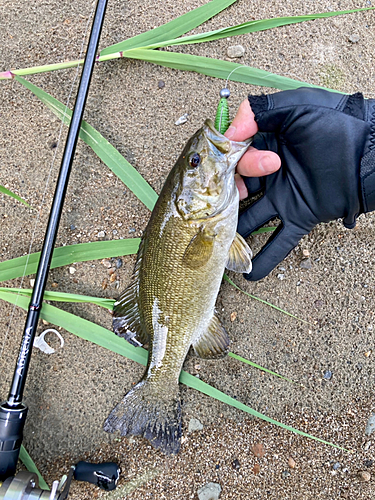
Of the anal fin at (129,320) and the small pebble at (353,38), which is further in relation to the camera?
the small pebble at (353,38)

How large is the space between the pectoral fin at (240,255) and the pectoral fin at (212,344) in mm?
309

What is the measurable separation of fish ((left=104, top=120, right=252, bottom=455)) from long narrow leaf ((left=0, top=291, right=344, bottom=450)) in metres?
0.07

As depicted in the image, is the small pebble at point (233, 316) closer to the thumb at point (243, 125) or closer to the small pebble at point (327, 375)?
the small pebble at point (327, 375)

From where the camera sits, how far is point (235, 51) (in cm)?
207

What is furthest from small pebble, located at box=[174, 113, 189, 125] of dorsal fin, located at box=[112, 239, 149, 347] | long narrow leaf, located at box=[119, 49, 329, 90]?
dorsal fin, located at box=[112, 239, 149, 347]

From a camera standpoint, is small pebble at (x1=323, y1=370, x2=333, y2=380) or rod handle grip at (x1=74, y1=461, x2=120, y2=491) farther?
small pebble at (x1=323, y1=370, x2=333, y2=380)

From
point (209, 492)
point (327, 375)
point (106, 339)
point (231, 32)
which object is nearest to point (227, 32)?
point (231, 32)

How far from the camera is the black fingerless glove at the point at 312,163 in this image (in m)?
1.61

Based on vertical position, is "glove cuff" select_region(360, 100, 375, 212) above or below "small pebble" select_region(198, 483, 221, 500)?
above

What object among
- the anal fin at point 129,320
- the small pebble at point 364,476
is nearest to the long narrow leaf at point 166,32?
the anal fin at point 129,320

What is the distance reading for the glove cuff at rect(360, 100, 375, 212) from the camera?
158 centimetres

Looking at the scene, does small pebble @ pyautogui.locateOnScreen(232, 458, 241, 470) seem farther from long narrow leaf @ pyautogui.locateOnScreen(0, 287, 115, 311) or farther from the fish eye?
the fish eye

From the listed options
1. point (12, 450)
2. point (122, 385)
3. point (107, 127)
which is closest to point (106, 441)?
point (122, 385)

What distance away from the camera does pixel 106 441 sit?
193 cm
